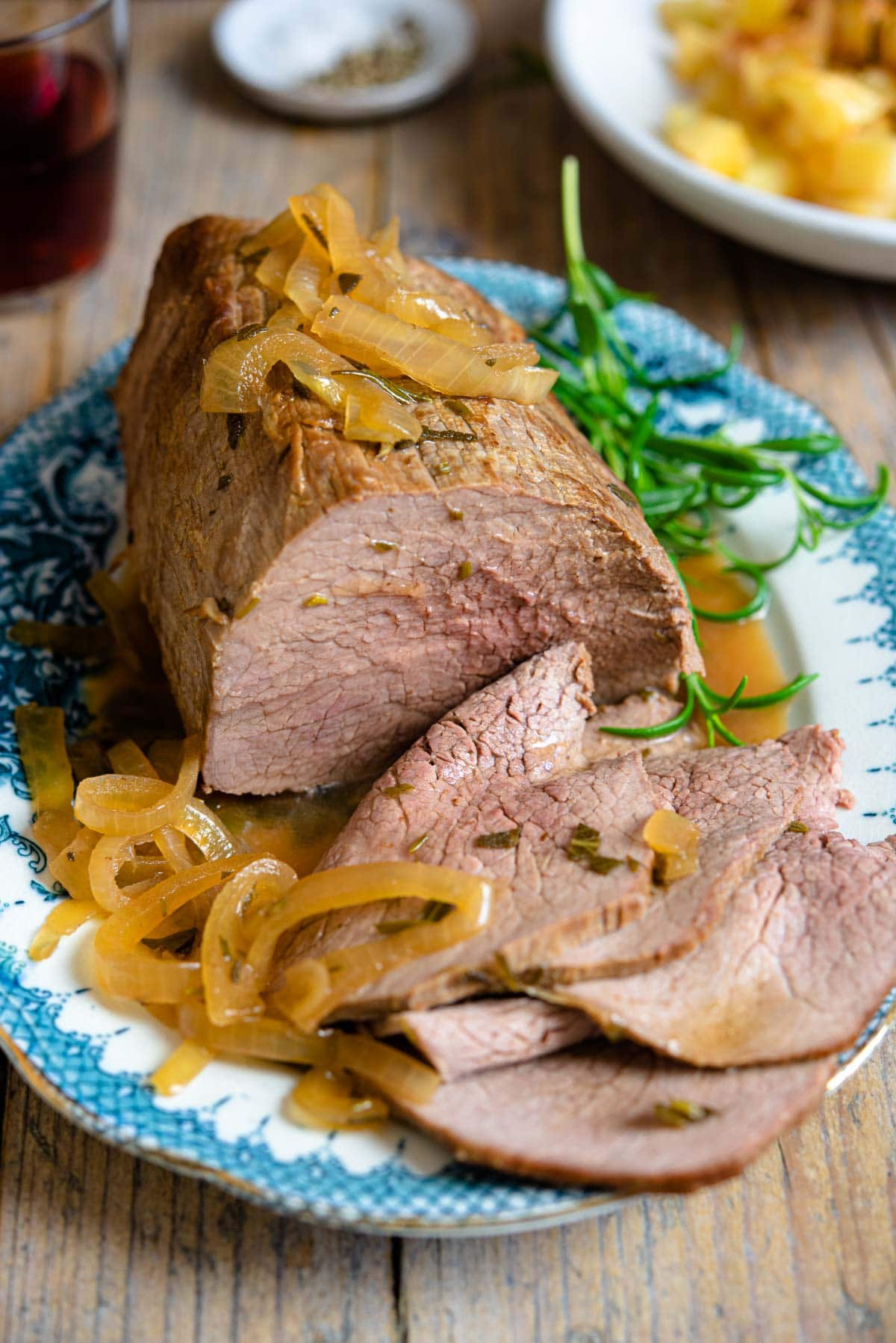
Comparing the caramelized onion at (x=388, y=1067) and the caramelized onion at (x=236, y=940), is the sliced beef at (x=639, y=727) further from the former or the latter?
the caramelized onion at (x=388, y=1067)

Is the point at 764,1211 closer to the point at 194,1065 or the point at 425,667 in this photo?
the point at 194,1065

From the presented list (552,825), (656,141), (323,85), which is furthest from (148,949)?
(323,85)

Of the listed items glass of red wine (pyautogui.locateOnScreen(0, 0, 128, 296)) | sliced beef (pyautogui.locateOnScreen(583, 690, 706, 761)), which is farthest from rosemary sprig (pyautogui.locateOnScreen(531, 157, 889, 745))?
glass of red wine (pyautogui.locateOnScreen(0, 0, 128, 296))

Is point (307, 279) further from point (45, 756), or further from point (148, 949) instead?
point (148, 949)

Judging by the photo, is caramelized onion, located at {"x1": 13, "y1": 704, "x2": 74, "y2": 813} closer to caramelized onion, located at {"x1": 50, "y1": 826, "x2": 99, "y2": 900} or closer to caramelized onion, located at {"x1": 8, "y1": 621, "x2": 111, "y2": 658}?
caramelized onion, located at {"x1": 50, "y1": 826, "x2": 99, "y2": 900}

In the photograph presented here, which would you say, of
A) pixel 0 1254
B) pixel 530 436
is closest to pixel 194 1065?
pixel 0 1254

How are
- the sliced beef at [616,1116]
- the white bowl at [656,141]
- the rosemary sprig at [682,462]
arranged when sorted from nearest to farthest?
the sliced beef at [616,1116], the rosemary sprig at [682,462], the white bowl at [656,141]

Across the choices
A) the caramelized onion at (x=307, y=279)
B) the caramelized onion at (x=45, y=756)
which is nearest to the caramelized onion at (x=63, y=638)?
the caramelized onion at (x=45, y=756)
